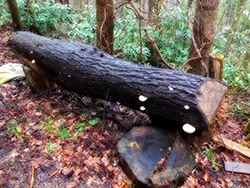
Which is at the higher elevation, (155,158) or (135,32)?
(135,32)

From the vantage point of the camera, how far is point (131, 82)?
98.4 inches

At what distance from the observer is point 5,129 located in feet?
9.46

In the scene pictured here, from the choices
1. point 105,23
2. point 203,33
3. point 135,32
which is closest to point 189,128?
point 203,33

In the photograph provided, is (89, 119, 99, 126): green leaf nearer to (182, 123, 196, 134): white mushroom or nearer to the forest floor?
the forest floor

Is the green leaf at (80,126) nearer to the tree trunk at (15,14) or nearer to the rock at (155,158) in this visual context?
the rock at (155,158)

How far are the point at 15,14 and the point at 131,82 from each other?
19.3 feet

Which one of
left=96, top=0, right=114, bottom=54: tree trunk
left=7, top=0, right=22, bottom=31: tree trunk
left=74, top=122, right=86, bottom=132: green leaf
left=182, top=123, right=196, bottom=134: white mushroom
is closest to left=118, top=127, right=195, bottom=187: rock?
left=182, top=123, right=196, bottom=134: white mushroom

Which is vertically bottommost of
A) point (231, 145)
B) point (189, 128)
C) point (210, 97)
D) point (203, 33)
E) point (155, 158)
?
point (231, 145)

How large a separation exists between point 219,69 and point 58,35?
5833mm

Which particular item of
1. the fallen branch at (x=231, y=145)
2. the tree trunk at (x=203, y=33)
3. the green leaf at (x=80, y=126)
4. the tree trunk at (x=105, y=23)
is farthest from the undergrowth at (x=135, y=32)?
the green leaf at (x=80, y=126)

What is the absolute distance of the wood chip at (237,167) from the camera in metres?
2.33

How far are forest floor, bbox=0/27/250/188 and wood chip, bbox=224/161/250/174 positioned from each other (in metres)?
0.06

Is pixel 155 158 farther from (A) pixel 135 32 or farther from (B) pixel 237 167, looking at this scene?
(A) pixel 135 32

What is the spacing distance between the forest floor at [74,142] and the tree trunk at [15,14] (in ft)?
11.6
